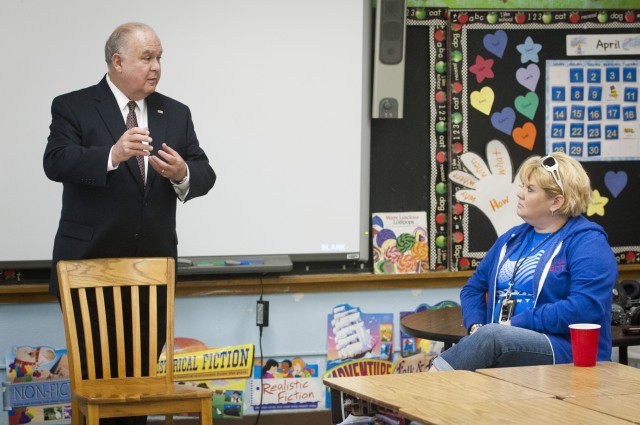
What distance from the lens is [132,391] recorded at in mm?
3037

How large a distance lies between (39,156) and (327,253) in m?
1.32

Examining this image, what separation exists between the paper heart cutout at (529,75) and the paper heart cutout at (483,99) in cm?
16

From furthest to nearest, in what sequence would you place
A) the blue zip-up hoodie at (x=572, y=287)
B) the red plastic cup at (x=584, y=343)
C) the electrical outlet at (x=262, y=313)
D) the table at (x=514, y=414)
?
the electrical outlet at (x=262, y=313) < the blue zip-up hoodie at (x=572, y=287) < the red plastic cup at (x=584, y=343) < the table at (x=514, y=414)

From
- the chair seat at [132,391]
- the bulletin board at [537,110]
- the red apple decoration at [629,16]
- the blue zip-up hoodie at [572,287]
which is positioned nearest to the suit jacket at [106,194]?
the chair seat at [132,391]

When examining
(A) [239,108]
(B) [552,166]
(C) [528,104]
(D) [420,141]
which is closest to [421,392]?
(B) [552,166]

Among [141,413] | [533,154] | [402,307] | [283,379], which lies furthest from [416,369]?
[141,413]

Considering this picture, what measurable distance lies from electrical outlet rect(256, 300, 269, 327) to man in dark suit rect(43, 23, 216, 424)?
3.23 ft

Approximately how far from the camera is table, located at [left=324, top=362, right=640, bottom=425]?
195 centimetres

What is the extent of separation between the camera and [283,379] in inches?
175

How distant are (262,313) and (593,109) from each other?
1.88 m

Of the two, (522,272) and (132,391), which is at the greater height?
(522,272)

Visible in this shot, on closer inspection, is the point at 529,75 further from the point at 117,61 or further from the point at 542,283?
the point at 117,61

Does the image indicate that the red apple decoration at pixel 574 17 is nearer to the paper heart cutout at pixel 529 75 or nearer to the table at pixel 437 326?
the paper heart cutout at pixel 529 75

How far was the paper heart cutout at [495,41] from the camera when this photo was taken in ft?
14.9
